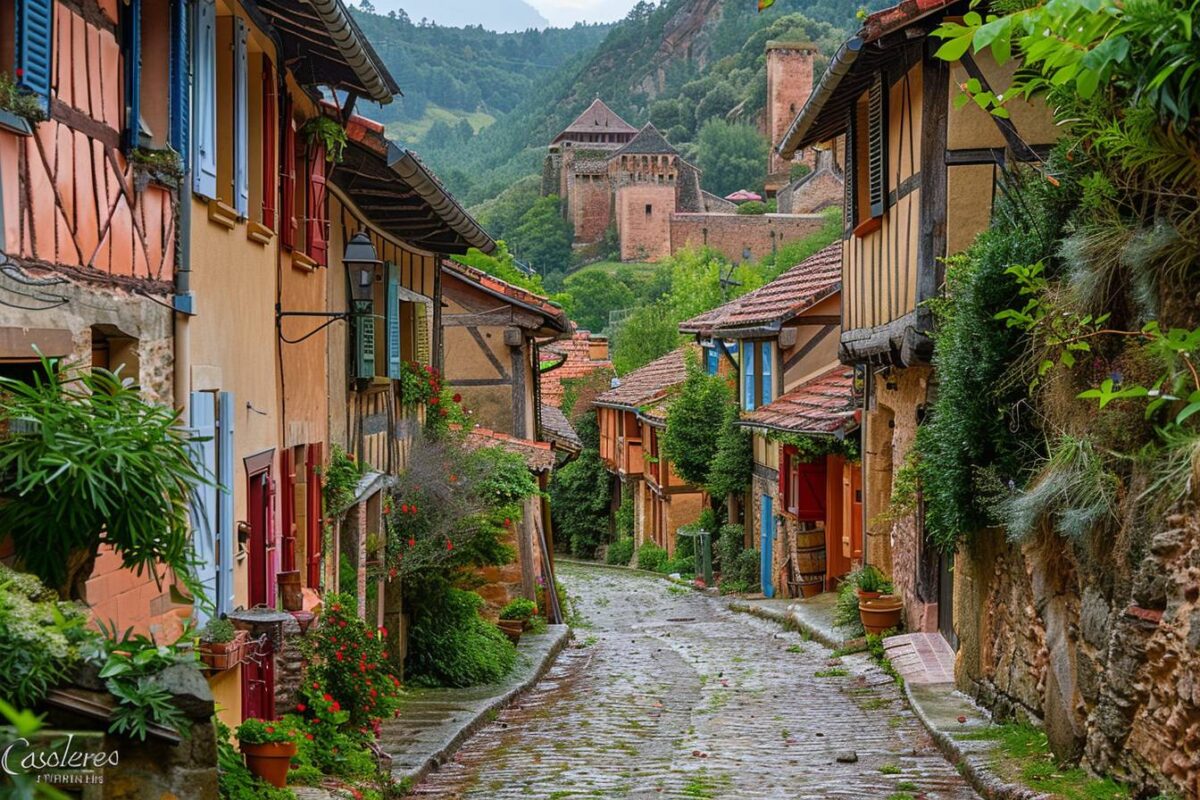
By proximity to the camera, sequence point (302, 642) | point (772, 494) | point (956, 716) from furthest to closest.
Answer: point (772, 494), point (956, 716), point (302, 642)

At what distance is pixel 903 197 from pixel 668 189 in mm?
79533

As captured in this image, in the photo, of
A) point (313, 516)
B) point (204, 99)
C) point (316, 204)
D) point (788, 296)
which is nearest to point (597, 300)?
point (788, 296)

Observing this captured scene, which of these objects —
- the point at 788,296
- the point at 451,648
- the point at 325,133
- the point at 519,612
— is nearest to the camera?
the point at 325,133

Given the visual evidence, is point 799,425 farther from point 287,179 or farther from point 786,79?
point 786,79

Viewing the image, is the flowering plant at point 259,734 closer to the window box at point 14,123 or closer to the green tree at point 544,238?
the window box at point 14,123

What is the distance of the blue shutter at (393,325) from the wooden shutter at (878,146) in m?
4.46

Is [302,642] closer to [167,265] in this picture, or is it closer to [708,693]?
[167,265]

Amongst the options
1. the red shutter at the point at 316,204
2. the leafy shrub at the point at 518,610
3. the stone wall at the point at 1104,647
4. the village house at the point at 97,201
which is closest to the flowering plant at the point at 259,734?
the village house at the point at 97,201

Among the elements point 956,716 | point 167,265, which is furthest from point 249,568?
point 956,716

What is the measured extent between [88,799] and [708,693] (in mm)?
8973

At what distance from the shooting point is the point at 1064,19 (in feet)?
16.4

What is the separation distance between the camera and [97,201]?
5.39m

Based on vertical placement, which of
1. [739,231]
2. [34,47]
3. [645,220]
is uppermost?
[645,220]

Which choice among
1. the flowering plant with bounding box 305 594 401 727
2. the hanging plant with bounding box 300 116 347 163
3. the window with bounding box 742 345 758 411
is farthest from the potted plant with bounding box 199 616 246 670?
the window with bounding box 742 345 758 411
